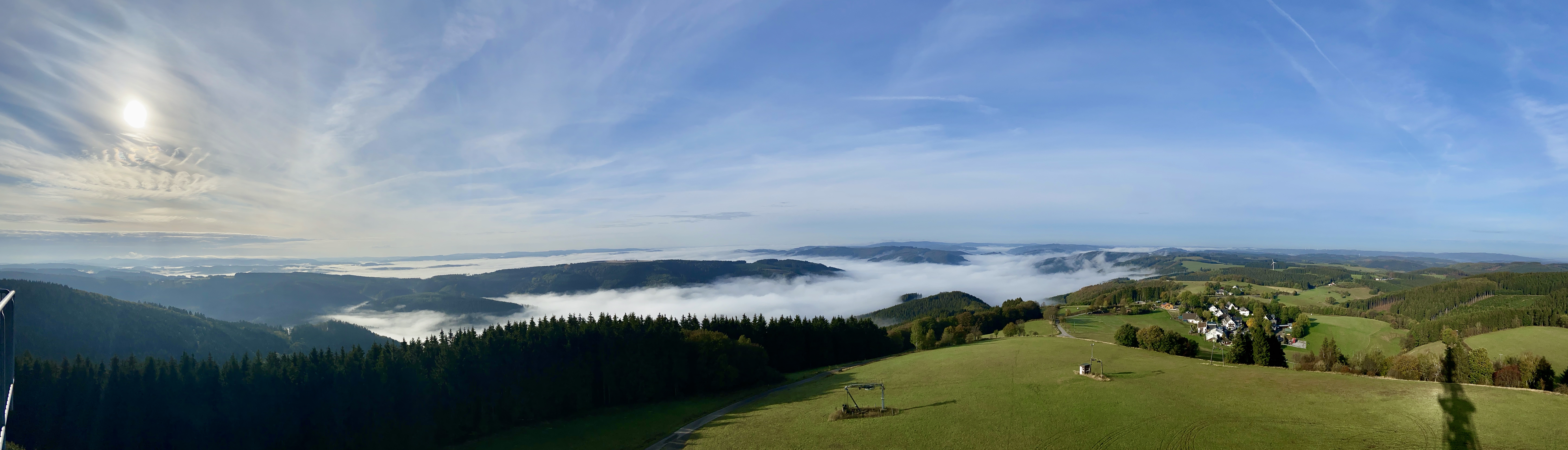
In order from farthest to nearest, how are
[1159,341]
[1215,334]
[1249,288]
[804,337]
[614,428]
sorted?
[1249,288] < [804,337] < [1215,334] < [1159,341] < [614,428]

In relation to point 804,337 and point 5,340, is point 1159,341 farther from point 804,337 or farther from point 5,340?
point 5,340

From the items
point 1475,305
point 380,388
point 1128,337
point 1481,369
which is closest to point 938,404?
point 1481,369

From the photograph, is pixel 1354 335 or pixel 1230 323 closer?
pixel 1354 335

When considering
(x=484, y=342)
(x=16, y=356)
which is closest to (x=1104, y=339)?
(x=484, y=342)

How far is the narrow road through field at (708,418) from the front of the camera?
4150cm

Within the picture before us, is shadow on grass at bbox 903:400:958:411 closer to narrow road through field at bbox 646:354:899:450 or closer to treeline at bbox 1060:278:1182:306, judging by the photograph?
narrow road through field at bbox 646:354:899:450

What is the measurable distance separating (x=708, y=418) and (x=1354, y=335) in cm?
11483

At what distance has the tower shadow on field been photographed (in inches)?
1059

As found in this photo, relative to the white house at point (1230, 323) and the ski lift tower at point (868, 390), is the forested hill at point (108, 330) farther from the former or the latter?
the white house at point (1230, 323)

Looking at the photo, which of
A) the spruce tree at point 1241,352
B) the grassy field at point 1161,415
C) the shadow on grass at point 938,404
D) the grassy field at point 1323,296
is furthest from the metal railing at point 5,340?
the grassy field at point 1323,296

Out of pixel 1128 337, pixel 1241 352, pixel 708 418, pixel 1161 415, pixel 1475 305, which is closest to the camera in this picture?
pixel 1161 415

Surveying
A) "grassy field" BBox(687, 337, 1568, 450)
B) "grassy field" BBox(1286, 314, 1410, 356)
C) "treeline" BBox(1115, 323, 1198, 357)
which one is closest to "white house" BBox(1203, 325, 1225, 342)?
"treeline" BBox(1115, 323, 1198, 357)

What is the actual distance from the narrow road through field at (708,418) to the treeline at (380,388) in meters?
7.14

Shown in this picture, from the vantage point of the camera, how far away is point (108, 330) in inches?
6865
